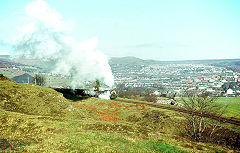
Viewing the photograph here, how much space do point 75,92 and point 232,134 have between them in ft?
203

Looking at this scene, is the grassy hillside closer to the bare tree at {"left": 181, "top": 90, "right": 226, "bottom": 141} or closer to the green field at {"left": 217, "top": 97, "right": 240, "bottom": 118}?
the bare tree at {"left": 181, "top": 90, "right": 226, "bottom": 141}

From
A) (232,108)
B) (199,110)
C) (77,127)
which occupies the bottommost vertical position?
(232,108)

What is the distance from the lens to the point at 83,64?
6944cm

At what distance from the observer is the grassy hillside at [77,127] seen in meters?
20.6

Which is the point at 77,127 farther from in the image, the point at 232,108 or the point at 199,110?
the point at 232,108

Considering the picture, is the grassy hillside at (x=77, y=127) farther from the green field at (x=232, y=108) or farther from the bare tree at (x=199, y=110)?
the green field at (x=232, y=108)

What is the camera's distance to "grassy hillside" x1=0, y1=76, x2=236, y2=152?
20625mm

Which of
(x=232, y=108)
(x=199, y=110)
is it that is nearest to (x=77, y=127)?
(x=199, y=110)

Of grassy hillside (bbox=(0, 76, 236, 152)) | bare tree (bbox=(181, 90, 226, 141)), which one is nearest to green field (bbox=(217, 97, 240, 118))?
bare tree (bbox=(181, 90, 226, 141))

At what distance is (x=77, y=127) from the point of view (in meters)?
31.4

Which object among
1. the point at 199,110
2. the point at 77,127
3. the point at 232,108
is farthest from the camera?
the point at 232,108

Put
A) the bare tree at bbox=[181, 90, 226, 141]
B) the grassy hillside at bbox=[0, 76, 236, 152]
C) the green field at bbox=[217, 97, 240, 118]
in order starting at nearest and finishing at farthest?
1. the grassy hillside at bbox=[0, 76, 236, 152]
2. the bare tree at bbox=[181, 90, 226, 141]
3. the green field at bbox=[217, 97, 240, 118]

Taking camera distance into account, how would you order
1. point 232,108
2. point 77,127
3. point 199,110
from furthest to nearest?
1. point 232,108
2. point 199,110
3. point 77,127

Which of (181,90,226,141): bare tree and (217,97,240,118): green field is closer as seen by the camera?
(181,90,226,141): bare tree
